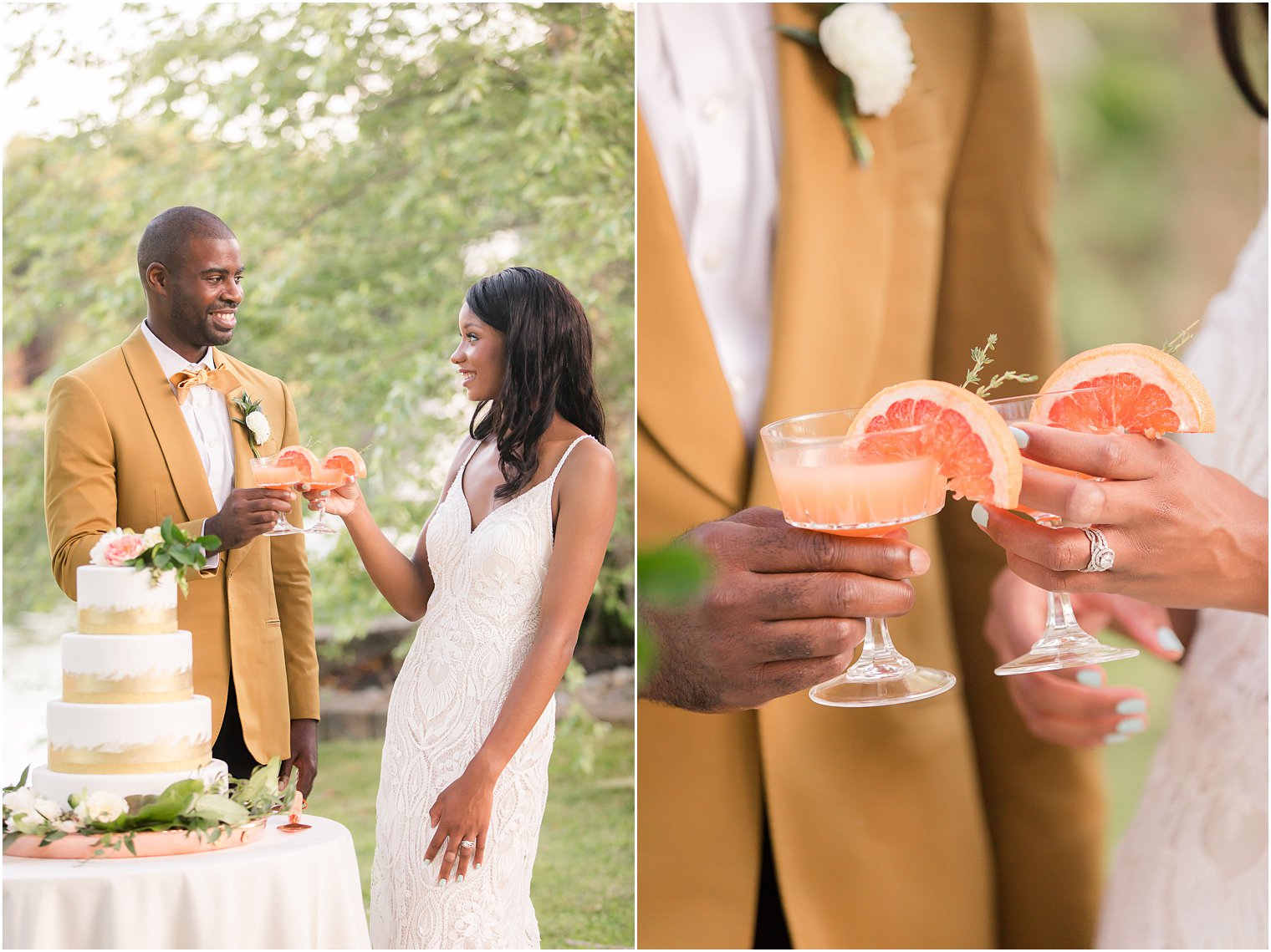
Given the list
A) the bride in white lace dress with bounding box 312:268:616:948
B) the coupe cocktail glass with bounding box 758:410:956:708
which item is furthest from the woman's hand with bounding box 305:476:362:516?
the coupe cocktail glass with bounding box 758:410:956:708

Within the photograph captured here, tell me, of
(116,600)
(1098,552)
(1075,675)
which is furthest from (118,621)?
(1075,675)

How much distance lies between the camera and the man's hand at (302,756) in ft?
8.46

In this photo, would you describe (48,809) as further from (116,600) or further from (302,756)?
(302,756)

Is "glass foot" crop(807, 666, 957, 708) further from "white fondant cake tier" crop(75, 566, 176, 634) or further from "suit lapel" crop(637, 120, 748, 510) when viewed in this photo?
"white fondant cake tier" crop(75, 566, 176, 634)

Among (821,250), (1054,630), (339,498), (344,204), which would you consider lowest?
(1054,630)

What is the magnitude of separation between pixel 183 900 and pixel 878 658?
1.25m

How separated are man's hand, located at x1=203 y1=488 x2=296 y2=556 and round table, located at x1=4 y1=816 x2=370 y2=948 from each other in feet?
2.00

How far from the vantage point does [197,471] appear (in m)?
2.40

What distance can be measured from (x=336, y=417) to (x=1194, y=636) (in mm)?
3128

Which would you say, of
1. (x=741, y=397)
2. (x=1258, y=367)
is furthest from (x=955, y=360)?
(x=1258, y=367)

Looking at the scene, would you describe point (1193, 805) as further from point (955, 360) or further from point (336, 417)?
point (336, 417)

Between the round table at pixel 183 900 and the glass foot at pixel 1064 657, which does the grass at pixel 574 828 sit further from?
the glass foot at pixel 1064 657

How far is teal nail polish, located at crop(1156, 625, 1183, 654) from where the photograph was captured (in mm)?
2695

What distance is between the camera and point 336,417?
175 inches
